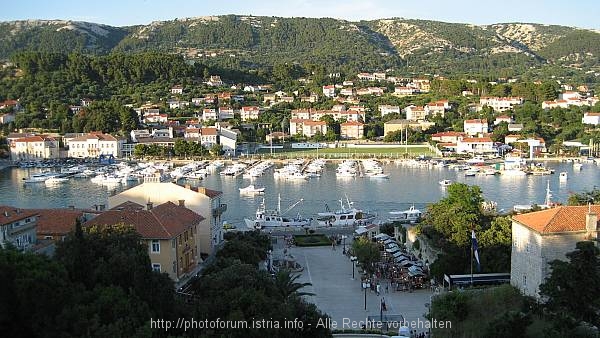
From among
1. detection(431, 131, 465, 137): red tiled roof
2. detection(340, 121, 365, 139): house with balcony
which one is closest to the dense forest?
detection(431, 131, 465, 137): red tiled roof

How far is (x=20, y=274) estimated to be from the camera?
590 centimetres

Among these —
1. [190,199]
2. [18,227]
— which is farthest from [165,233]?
[190,199]

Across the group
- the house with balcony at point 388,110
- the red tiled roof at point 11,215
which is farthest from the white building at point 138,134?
the red tiled roof at point 11,215

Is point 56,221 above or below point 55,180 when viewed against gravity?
above

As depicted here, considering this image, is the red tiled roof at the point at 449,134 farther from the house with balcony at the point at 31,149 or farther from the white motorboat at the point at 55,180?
the house with balcony at the point at 31,149

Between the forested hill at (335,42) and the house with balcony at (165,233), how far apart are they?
73.8 metres

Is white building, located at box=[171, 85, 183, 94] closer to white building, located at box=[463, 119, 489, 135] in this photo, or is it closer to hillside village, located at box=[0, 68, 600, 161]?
hillside village, located at box=[0, 68, 600, 161]

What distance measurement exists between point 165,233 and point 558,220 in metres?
5.72

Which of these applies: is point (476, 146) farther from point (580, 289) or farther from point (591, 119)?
point (580, 289)

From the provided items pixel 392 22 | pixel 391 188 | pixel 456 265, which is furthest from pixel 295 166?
pixel 392 22

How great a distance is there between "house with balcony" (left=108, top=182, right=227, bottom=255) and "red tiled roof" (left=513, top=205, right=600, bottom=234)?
602 cm

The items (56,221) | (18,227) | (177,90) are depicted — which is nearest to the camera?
(18,227)

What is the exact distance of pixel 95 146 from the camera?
1608 inches

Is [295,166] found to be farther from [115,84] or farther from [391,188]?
[115,84]
